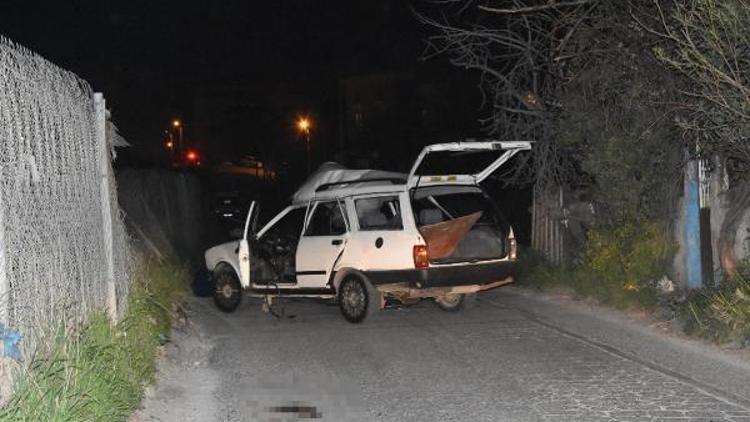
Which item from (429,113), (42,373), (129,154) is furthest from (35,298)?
(429,113)

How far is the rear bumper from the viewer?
10102 mm

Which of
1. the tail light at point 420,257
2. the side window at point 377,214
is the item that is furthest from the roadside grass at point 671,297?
the side window at point 377,214

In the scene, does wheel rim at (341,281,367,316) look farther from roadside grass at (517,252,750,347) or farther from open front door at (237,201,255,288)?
roadside grass at (517,252,750,347)

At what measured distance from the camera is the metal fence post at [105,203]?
749cm

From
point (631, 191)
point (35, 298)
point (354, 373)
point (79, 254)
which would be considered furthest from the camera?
point (631, 191)

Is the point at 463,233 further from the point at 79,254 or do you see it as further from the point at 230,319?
the point at 79,254

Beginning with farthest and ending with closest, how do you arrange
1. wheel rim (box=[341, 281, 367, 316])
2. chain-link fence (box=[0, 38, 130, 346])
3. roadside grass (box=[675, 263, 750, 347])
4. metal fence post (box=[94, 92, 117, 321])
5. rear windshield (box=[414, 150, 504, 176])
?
rear windshield (box=[414, 150, 504, 176]) → wheel rim (box=[341, 281, 367, 316]) → roadside grass (box=[675, 263, 750, 347]) → metal fence post (box=[94, 92, 117, 321]) → chain-link fence (box=[0, 38, 130, 346])

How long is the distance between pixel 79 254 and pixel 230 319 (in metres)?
5.32

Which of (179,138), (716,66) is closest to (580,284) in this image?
(716,66)

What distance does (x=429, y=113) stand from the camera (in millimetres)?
32094

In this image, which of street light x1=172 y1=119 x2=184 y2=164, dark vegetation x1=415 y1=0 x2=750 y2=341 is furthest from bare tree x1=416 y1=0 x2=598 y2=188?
street light x1=172 y1=119 x2=184 y2=164

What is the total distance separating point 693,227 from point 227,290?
21.8 ft

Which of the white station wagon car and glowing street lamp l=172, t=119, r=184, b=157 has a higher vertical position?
glowing street lamp l=172, t=119, r=184, b=157

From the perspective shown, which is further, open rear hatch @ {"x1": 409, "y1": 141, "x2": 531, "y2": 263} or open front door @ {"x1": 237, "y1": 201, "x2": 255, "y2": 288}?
open front door @ {"x1": 237, "y1": 201, "x2": 255, "y2": 288}
